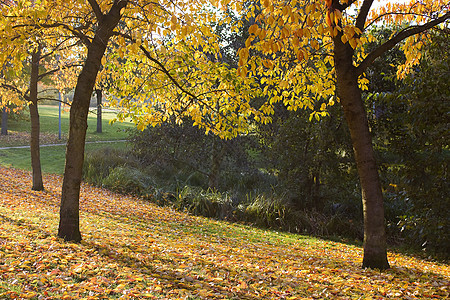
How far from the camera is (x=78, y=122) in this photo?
5.61 metres

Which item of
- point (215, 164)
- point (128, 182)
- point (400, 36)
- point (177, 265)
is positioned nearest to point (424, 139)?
point (400, 36)

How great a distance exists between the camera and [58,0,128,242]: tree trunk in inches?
221

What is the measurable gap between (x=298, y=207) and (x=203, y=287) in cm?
704

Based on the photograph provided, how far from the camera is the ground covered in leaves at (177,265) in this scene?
398 cm

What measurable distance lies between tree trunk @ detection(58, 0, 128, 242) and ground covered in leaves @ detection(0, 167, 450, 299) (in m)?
0.35

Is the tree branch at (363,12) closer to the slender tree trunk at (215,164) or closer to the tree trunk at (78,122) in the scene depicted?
the tree trunk at (78,122)

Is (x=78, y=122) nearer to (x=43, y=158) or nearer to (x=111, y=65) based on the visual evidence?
(x=111, y=65)

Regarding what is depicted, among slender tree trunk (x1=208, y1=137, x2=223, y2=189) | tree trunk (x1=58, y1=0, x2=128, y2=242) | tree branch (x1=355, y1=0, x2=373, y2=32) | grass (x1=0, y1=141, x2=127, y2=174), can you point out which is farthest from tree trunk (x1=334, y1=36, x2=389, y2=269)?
grass (x1=0, y1=141, x2=127, y2=174)

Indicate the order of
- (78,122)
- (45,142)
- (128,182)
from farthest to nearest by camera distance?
1. (45,142)
2. (128,182)
3. (78,122)

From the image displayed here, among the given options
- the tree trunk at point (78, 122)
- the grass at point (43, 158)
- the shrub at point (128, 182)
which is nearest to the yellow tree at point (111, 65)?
the tree trunk at point (78, 122)

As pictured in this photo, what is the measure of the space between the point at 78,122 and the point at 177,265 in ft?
8.32

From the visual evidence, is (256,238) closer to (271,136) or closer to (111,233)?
(111,233)

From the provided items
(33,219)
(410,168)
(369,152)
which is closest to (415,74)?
(410,168)

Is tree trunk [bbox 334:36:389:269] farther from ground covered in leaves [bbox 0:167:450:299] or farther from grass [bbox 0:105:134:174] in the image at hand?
grass [bbox 0:105:134:174]
